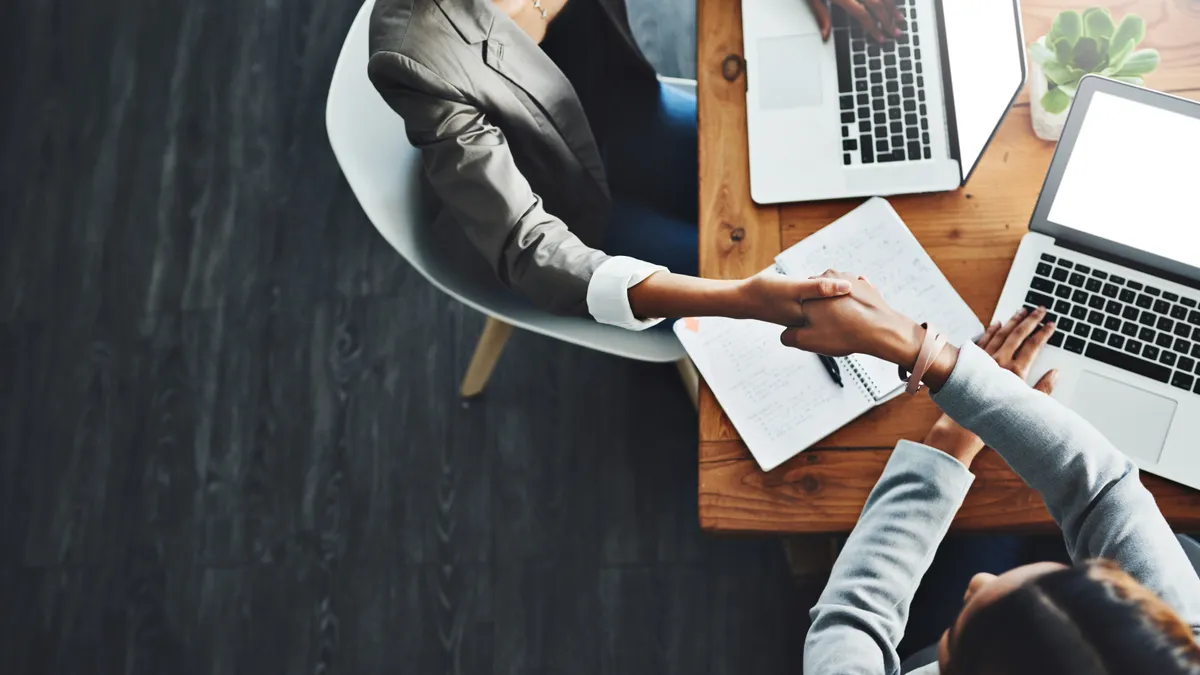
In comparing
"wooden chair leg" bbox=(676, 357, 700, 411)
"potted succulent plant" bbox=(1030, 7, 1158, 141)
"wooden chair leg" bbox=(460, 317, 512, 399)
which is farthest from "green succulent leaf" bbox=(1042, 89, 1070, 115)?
"wooden chair leg" bbox=(460, 317, 512, 399)

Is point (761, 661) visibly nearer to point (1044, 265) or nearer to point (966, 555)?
point (966, 555)

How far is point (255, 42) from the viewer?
6.93 feet

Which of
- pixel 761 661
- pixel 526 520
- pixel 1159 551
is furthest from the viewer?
pixel 526 520

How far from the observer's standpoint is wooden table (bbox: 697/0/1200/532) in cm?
102

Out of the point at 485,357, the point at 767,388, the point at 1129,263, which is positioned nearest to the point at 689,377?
the point at 485,357

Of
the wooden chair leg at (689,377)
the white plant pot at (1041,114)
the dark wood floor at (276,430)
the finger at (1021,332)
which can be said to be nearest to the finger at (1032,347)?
the finger at (1021,332)

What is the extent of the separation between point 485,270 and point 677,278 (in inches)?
13.2

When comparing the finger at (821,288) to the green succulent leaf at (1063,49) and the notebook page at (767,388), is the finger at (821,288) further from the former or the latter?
the green succulent leaf at (1063,49)

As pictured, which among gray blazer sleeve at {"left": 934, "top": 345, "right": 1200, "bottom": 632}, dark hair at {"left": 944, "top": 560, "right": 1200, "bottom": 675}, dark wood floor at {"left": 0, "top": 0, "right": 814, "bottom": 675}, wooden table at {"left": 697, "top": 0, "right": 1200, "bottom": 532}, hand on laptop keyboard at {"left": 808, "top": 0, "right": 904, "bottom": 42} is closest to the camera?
dark hair at {"left": 944, "top": 560, "right": 1200, "bottom": 675}

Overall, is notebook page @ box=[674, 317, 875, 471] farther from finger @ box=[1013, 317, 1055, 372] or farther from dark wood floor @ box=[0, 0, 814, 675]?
Answer: dark wood floor @ box=[0, 0, 814, 675]

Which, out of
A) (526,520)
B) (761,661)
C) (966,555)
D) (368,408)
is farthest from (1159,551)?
(368,408)

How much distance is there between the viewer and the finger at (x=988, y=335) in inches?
40.9

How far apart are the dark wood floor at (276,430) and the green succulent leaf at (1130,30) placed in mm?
1011

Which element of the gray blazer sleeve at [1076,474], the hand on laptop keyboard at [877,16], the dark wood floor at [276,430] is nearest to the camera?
the gray blazer sleeve at [1076,474]
